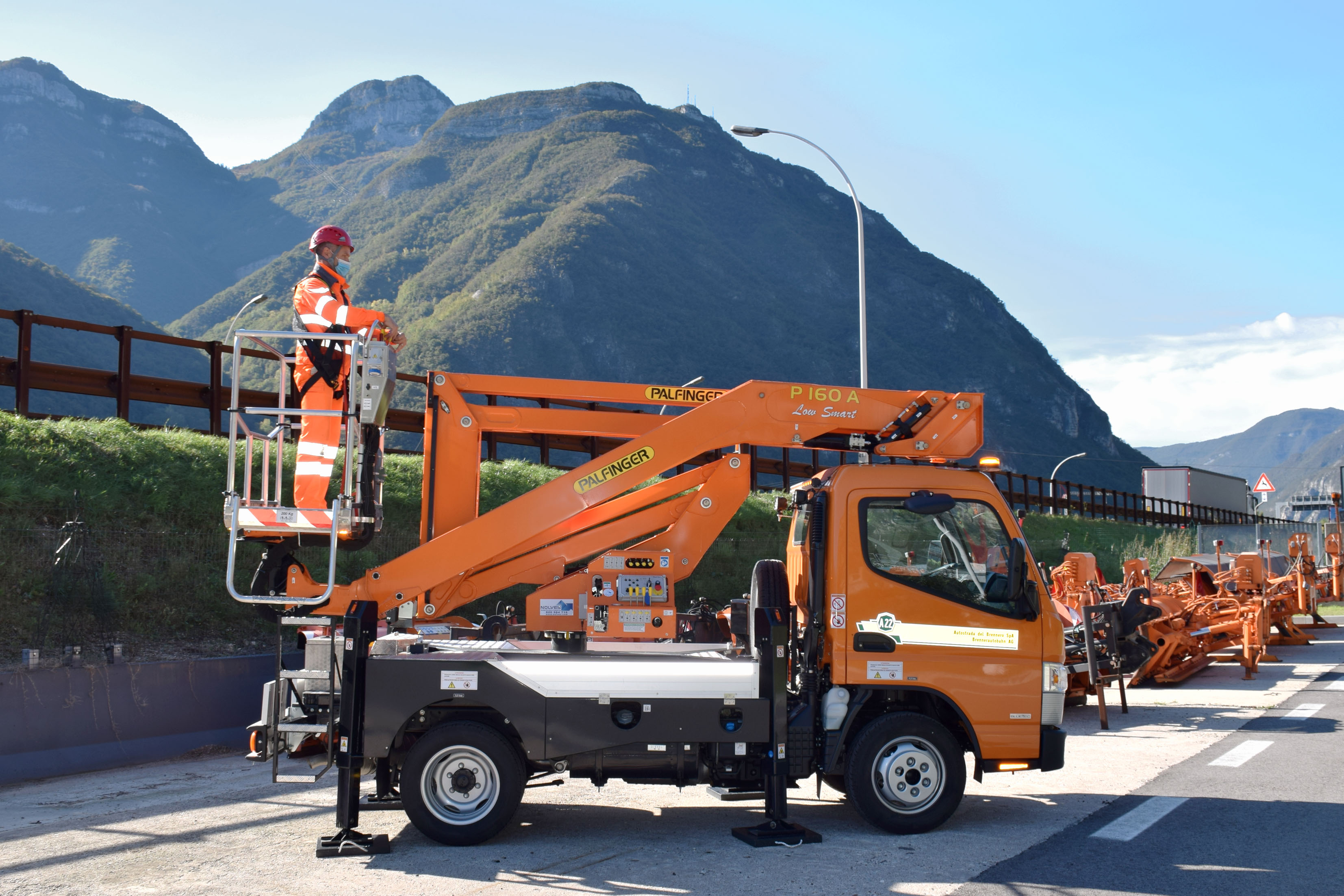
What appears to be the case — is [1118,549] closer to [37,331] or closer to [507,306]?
[37,331]

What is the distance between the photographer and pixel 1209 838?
6.84 m

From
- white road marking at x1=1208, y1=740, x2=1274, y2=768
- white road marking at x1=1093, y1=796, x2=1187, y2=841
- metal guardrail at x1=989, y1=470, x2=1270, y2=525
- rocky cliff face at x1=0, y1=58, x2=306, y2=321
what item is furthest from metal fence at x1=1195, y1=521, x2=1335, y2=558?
rocky cliff face at x1=0, y1=58, x2=306, y2=321

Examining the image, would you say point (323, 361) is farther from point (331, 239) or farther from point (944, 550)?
point (944, 550)

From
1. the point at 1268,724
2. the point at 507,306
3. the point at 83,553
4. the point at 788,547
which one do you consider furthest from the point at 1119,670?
the point at 507,306

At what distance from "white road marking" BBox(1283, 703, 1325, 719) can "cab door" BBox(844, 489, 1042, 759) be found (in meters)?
7.20

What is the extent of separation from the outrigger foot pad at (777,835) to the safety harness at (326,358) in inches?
157

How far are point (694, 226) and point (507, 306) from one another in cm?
4967

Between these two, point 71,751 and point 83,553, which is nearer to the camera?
point 71,751

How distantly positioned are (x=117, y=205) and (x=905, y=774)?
593 feet

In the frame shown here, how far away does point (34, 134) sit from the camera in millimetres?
175625

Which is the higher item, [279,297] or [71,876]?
[279,297]

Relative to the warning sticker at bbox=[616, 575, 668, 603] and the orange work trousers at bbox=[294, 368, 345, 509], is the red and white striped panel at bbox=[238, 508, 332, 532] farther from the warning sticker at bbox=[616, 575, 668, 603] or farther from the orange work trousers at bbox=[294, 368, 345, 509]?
the warning sticker at bbox=[616, 575, 668, 603]

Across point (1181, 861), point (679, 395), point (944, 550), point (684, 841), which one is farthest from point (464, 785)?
point (1181, 861)

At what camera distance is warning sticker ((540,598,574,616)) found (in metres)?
9.19
